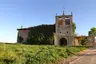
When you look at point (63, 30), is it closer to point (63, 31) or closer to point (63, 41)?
point (63, 31)

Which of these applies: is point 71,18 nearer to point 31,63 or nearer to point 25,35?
point 25,35

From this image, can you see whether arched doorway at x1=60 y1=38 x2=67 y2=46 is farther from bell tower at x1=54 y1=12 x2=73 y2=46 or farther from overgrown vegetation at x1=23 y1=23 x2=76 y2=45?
overgrown vegetation at x1=23 y1=23 x2=76 y2=45

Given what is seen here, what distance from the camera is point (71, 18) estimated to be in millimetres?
42562

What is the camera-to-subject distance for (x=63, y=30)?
42.6m

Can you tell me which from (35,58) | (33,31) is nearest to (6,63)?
(35,58)

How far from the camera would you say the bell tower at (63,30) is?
42.2 metres

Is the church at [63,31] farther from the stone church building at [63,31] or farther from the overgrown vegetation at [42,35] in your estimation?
Result: the overgrown vegetation at [42,35]

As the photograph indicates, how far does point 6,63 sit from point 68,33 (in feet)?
110

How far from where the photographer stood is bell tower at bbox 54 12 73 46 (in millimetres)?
42188

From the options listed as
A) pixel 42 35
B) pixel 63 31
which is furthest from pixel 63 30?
pixel 42 35

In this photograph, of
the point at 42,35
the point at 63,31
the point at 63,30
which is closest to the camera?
the point at 63,31

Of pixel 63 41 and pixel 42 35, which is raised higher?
pixel 42 35

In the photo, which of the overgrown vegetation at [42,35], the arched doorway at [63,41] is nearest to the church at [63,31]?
the arched doorway at [63,41]

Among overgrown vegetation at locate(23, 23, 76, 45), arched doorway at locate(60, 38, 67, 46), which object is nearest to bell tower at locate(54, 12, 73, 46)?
arched doorway at locate(60, 38, 67, 46)
